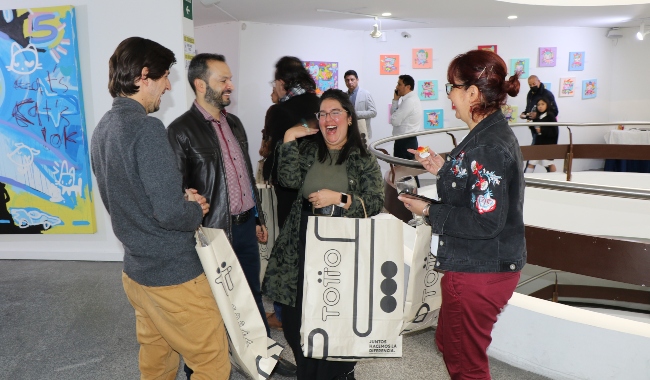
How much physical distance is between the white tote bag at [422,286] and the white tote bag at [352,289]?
64mm

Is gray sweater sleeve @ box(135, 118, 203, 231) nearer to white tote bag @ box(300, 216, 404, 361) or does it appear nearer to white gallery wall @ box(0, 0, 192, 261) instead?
white tote bag @ box(300, 216, 404, 361)

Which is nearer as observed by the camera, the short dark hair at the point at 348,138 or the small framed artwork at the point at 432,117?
the short dark hair at the point at 348,138

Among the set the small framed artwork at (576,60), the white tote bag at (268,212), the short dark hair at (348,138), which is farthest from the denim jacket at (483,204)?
the small framed artwork at (576,60)

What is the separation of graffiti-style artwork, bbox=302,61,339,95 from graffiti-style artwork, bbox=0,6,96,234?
569 cm

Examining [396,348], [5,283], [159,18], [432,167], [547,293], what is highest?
[159,18]

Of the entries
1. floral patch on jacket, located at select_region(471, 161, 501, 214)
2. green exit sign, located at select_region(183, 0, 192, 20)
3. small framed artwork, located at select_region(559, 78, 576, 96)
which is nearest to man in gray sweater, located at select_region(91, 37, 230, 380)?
floral patch on jacket, located at select_region(471, 161, 501, 214)

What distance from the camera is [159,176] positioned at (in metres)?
1.92

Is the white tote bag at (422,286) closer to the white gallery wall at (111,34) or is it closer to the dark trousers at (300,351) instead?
the dark trousers at (300,351)

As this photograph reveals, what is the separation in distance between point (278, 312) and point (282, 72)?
148 centimetres

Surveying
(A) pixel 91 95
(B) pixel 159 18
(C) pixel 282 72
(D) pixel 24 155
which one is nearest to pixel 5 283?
(D) pixel 24 155

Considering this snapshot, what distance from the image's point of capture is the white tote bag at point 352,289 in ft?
7.64

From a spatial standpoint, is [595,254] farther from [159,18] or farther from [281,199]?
[159,18]

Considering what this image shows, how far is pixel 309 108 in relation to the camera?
11.3 feet

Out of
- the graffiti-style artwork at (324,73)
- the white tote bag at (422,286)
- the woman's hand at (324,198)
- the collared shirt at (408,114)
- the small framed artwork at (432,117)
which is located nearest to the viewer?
the white tote bag at (422,286)
